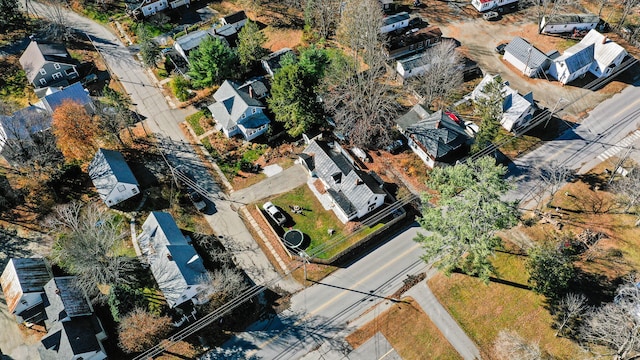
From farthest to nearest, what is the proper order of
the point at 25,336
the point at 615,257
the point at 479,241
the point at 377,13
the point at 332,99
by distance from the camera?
the point at 377,13 → the point at 332,99 → the point at 615,257 → the point at 25,336 → the point at 479,241

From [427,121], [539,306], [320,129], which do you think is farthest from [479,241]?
[320,129]

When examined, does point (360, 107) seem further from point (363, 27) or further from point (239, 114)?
point (239, 114)

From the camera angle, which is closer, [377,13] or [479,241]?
[479,241]

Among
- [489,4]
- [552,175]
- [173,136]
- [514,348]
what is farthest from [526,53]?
[173,136]

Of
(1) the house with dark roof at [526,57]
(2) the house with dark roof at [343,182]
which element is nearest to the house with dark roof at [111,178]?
(2) the house with dark roof at [343,182]

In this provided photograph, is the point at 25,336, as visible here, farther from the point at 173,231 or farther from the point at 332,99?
the point at 332,99

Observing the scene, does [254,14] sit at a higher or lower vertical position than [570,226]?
higher

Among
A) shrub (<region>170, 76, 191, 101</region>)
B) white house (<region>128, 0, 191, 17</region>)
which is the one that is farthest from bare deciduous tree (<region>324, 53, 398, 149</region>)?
white house (<region>128, 0, 191, 17</region>)

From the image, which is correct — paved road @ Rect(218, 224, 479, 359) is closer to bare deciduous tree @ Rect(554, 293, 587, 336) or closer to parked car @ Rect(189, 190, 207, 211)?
bare deciduous tree @ Rect(554, 293, 587, 336)
